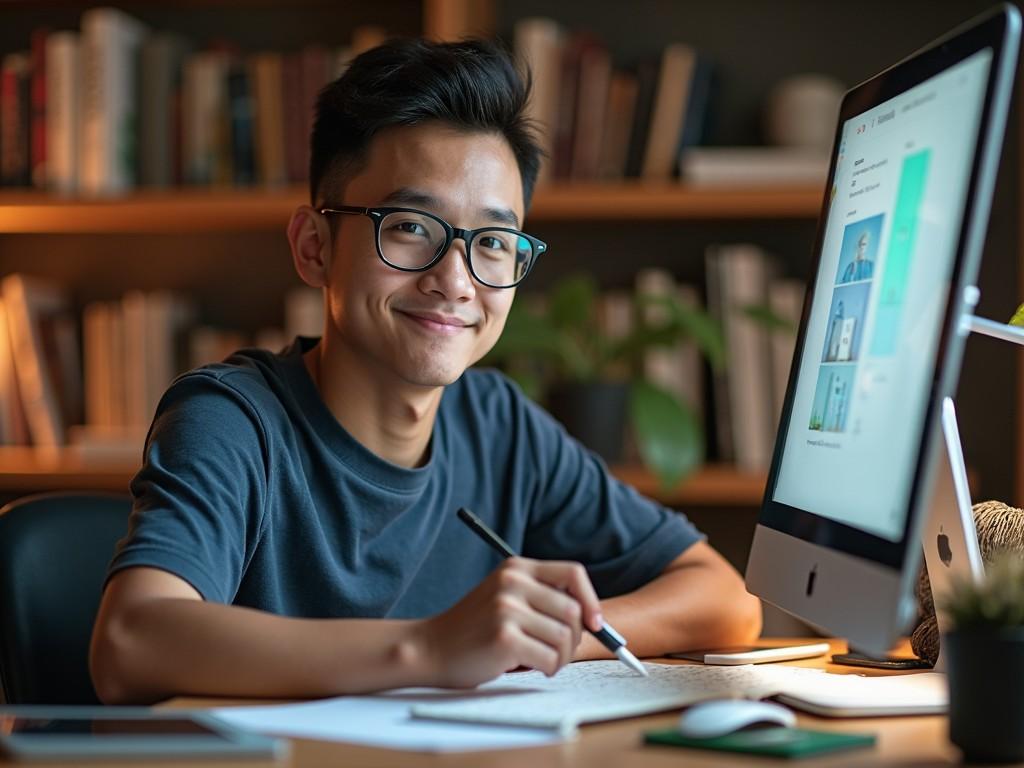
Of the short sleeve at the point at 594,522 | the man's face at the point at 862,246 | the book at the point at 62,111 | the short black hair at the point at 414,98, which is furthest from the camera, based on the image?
the book at the point at 62,111

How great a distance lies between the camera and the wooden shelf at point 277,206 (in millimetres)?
2324

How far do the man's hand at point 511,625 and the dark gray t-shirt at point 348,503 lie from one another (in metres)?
0.24

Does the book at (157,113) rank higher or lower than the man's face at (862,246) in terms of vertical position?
higher

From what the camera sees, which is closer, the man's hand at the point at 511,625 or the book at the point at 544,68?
the man's hand at the point at 511,625

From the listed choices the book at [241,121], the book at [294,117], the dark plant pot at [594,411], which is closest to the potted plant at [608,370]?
the dark plant pot at [594,411]

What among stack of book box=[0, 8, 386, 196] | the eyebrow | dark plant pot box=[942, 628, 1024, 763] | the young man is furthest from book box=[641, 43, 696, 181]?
dark plant pot box=[942, 628, 1024, 763]

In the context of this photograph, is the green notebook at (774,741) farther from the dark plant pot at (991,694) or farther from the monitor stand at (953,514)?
the monitor stand at (953,514)

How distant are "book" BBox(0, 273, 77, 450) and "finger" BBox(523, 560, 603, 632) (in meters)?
1.93

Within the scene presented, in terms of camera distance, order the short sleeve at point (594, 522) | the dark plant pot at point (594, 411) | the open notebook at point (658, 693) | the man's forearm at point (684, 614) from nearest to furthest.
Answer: the open notebook at point (658, 693) < the man's forearm at point (684, 614) < the short sleeve at point (594, 522) < the dark plant pot at point (594, 411)

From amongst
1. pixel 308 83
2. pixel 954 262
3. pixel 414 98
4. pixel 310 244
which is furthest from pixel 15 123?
pixel 954 262

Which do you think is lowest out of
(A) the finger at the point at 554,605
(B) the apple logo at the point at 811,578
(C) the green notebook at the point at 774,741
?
(C) the green notebook at the point at 774,741

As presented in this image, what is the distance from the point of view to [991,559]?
3.47ft

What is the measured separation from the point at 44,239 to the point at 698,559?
1964 mm

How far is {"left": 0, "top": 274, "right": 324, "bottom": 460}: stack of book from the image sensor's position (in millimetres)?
2576
